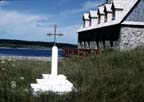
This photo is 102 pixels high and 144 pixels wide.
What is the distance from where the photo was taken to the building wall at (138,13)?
36375 mm

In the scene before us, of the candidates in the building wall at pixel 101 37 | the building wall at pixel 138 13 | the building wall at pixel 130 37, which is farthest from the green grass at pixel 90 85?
the building wall at pixel 101 37

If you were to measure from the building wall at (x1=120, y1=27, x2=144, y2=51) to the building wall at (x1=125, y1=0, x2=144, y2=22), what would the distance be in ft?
2.86

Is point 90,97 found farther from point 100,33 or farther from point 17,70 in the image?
point 100,33

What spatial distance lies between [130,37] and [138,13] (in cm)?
245

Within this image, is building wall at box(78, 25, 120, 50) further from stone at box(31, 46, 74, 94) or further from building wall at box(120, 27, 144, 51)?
stone at box(31, 46, 74, 94)

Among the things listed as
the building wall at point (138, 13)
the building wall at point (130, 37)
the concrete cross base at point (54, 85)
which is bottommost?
the concrete cross base at point (54, 85)

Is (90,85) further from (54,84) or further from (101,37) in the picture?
(101,37)

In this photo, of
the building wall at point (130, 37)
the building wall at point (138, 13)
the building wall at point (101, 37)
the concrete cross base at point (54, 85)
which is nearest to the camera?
the concrete cross base at point (54, 85)

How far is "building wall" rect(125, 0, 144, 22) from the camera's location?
36375 mm

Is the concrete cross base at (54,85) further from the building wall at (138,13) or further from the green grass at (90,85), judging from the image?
the building wall at (138,13)

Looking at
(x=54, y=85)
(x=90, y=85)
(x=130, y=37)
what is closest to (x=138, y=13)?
(x=130, y=37)

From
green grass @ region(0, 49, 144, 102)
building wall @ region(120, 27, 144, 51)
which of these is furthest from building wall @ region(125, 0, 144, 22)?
green grass @ region(0, 49, 144, 102)

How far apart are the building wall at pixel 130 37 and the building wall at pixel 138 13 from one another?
0.87 meters

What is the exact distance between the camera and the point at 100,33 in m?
41.8
